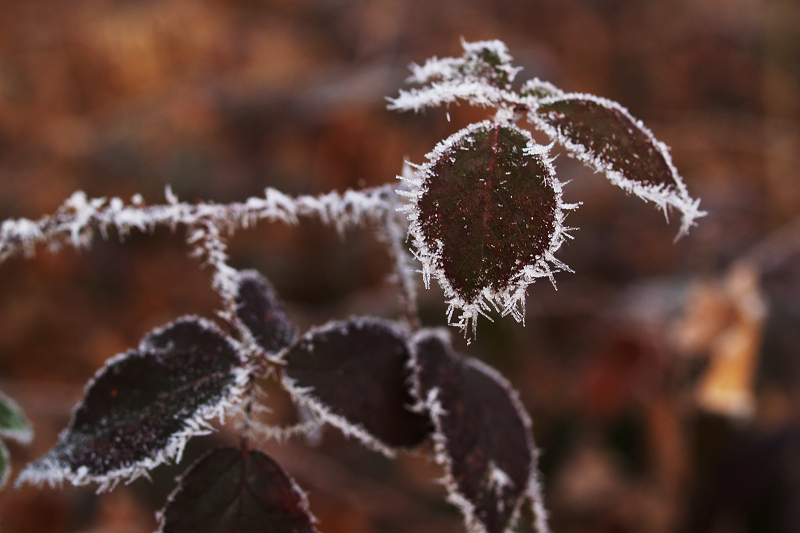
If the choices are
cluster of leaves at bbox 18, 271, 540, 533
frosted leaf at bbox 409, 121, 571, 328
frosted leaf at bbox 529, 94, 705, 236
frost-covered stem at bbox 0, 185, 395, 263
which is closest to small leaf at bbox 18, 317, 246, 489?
cluster of leaves at bbox 18, 271, 540, 533

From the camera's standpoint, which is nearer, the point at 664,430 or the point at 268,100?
the point at 664,430

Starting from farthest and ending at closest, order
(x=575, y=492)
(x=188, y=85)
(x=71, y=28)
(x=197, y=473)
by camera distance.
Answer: (x=71, y=28) → (x=188, y=85) → (x=575, y=492) → (x=197, y=473)

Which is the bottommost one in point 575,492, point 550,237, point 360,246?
point 550,237

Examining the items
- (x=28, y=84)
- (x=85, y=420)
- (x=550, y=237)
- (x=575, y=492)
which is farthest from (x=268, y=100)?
(x=550, y=237)

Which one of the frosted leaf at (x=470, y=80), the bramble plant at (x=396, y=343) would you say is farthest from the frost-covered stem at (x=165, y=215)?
the frosted leaf at (x=470, y=80)

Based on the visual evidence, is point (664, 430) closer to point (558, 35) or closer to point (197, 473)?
point (197, 473)

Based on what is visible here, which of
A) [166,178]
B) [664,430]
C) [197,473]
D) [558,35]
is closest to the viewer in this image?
[197,473]
